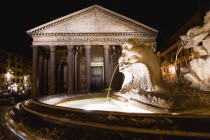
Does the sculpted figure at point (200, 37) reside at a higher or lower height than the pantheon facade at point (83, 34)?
lower

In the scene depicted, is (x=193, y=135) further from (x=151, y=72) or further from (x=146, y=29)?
(x=146, y=29)

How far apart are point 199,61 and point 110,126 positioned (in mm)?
2432

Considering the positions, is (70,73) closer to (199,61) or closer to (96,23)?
(96,23)

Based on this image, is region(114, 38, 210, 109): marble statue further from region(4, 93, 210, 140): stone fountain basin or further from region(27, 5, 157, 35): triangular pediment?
region(27, 5, 157, 35): triangular pediment

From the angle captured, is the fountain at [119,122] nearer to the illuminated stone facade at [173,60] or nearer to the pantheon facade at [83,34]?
the pantheon facade at [83,34]

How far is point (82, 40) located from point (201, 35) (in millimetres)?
15849

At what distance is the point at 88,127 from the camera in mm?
923

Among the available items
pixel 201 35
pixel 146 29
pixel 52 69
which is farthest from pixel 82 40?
pixel 201 35

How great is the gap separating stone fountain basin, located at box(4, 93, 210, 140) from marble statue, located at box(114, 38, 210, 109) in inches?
40.3

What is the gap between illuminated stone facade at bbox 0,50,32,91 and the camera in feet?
96.4

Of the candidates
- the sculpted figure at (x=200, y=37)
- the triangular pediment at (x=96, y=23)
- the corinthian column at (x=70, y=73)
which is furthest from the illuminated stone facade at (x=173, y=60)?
the sculpted figure at (x=200, y=37)

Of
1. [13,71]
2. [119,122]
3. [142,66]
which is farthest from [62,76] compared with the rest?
[119,122]

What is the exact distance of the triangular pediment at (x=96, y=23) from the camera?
17625mm

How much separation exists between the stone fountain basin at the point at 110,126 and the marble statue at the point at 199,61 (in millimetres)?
1993
